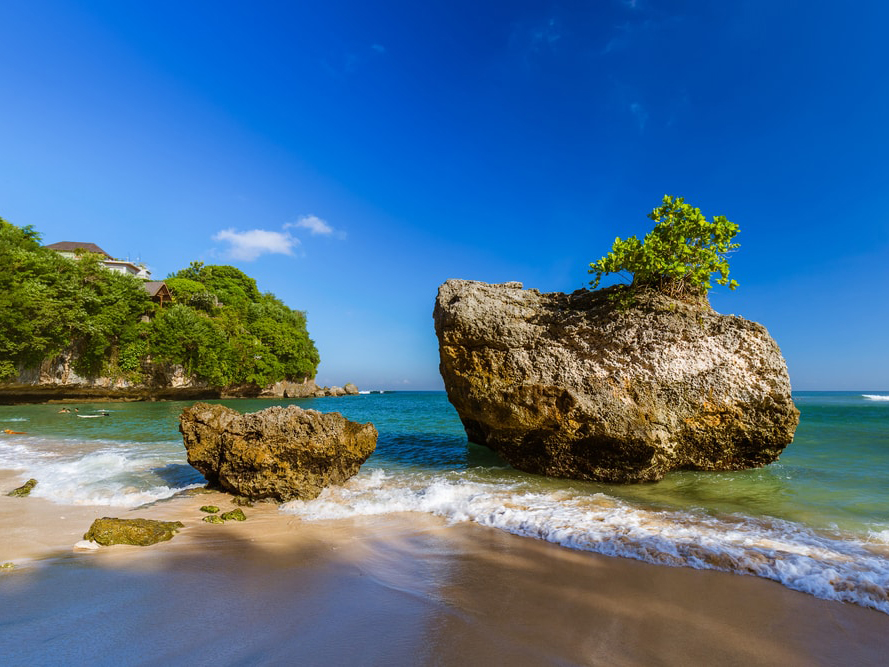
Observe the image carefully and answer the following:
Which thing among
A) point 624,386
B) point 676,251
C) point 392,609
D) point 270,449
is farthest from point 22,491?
point 676,251

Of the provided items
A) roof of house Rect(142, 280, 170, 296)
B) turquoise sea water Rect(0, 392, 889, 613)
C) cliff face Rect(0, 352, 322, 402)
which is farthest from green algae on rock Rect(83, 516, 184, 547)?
roof of house Rect(142, 280, 170, 296)

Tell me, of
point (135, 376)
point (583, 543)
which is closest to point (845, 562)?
point (583, 543)

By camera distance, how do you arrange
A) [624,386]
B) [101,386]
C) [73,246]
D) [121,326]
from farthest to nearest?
[73,246], [121,326], [101,386], [624,386]

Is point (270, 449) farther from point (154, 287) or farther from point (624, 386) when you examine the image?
point (154, 287)

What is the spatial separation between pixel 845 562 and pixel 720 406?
459cm

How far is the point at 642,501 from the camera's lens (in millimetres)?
7516

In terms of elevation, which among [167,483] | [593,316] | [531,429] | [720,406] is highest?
[593,316]

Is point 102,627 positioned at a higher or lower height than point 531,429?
lower

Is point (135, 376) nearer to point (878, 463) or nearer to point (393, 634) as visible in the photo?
point (393, 634)

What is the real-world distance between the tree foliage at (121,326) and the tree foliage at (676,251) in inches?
1715

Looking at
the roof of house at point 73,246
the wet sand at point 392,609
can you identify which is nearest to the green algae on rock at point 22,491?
the wet sand at point 392,609

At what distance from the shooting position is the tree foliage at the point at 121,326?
33062mm

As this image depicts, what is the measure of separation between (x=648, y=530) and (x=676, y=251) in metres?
6.42

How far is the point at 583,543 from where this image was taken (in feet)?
17.5
